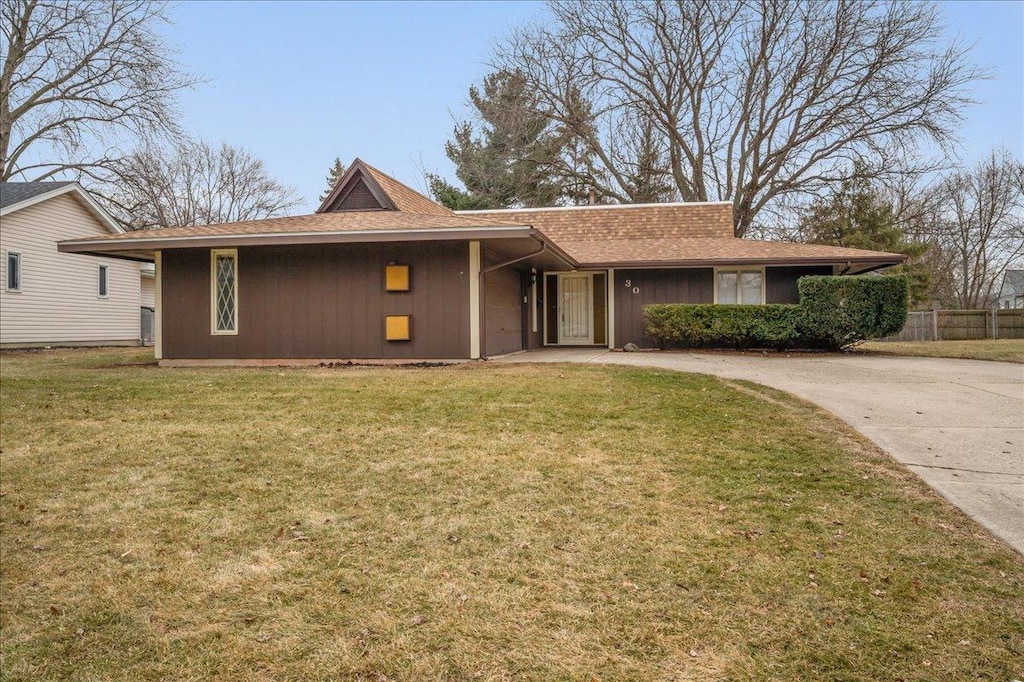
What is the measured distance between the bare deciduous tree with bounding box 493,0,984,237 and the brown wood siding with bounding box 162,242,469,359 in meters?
15.9

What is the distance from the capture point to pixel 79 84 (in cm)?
2366

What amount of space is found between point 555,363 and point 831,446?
18.3 ft

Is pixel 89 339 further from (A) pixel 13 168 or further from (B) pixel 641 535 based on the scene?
(B) pixel 641 535

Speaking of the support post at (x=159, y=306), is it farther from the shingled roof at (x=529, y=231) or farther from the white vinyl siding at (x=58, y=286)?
the white vinyl siding at (x=58, y=286)

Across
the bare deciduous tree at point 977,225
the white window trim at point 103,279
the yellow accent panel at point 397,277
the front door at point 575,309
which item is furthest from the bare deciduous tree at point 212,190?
the bare deciduous tree at point 977,225

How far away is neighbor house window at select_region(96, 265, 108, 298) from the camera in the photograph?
67.3 feet

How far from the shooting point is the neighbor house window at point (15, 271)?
1739 cm

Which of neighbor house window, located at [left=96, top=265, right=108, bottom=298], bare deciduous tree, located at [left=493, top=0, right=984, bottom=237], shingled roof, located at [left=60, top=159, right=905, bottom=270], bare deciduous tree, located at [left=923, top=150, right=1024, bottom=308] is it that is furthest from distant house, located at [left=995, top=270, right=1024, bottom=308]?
neighbor house window, located at [left=96, top=265, right=108, bottom=298]

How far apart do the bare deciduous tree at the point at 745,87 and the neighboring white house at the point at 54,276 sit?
51.6 feet

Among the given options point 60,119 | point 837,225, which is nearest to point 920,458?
point 837,225

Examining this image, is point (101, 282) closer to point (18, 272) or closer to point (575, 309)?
point (18, 272)

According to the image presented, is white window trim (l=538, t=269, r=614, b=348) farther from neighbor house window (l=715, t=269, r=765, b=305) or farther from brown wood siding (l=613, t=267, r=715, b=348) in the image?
neighbor house window (l=715, t=269, r=765, b=305)

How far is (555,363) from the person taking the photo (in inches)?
403

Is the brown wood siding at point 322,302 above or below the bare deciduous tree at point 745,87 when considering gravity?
below
